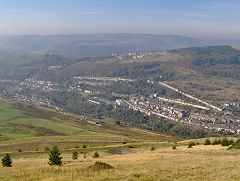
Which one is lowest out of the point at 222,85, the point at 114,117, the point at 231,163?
the point at 114,117

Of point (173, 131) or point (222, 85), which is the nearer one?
point (173, 131)

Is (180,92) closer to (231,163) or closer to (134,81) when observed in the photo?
(134,81)

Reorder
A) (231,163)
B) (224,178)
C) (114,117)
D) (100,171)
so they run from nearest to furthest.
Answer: (224,178) → (100,171) → (231,163) → (114,117)

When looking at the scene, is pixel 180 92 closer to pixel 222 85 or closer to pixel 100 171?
pixel 222 85

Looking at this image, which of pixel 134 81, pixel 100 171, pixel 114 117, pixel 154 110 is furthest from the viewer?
pixel 134 81

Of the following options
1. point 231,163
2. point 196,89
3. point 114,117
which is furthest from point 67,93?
point 231,163

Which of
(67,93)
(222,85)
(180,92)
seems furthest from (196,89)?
(67,93)

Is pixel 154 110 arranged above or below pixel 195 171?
below

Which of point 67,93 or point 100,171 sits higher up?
point 100,171

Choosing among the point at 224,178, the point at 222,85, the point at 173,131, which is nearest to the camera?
the point at 224,178
